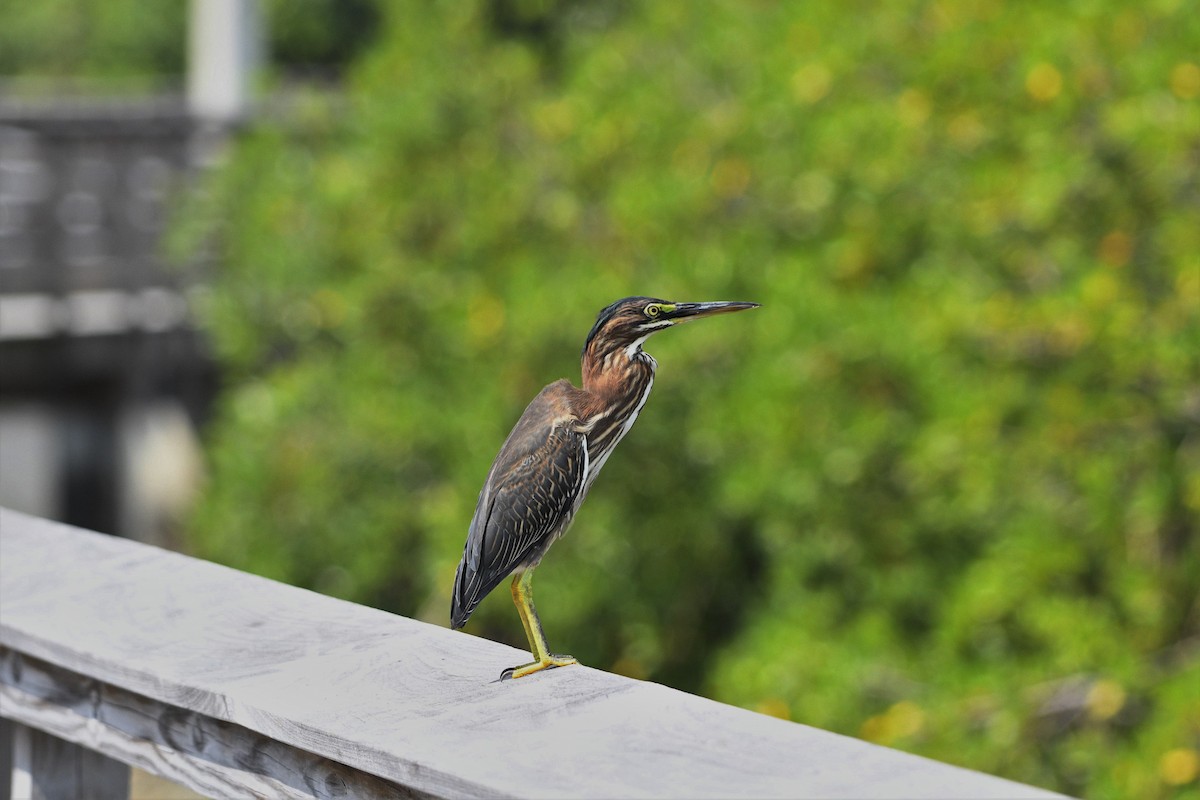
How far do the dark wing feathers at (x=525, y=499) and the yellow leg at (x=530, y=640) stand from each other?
1.6 inches

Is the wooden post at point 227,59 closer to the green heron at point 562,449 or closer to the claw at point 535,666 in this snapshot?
the green heron at point 562,449

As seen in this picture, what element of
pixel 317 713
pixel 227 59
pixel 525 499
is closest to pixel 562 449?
pixel 525 499

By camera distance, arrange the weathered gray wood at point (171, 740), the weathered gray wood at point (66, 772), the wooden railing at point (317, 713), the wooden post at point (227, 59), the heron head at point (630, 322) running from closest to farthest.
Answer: the wooden railing at point (317, 713)
the weathered gray wood at point (171, 740)
the heron head at point (630, 322)
the weathered gray wood at point (66, 772)
the wooden post at point (227, 59)

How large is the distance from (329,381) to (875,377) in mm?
2953

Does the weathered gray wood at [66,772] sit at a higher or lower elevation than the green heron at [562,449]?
lower

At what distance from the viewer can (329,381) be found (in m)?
7.43

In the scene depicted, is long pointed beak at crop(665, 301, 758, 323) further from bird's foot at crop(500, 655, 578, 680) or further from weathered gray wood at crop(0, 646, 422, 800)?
weathered gray wood at crop(0, 646, 422, 800)

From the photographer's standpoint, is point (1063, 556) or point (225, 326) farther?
point (225, 326)

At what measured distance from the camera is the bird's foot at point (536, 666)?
5.22 feet

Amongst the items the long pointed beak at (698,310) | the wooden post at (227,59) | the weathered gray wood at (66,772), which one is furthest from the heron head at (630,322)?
the wooden post at (227,59)

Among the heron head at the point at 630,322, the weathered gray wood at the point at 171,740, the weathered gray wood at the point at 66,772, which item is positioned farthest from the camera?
the weathered gray wood at the point at 66,772

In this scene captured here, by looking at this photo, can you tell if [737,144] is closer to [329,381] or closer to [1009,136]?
[1009,136]

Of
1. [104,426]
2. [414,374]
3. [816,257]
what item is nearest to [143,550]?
[816,257]

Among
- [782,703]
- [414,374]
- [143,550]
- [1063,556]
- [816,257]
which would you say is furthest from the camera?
[414,374]
